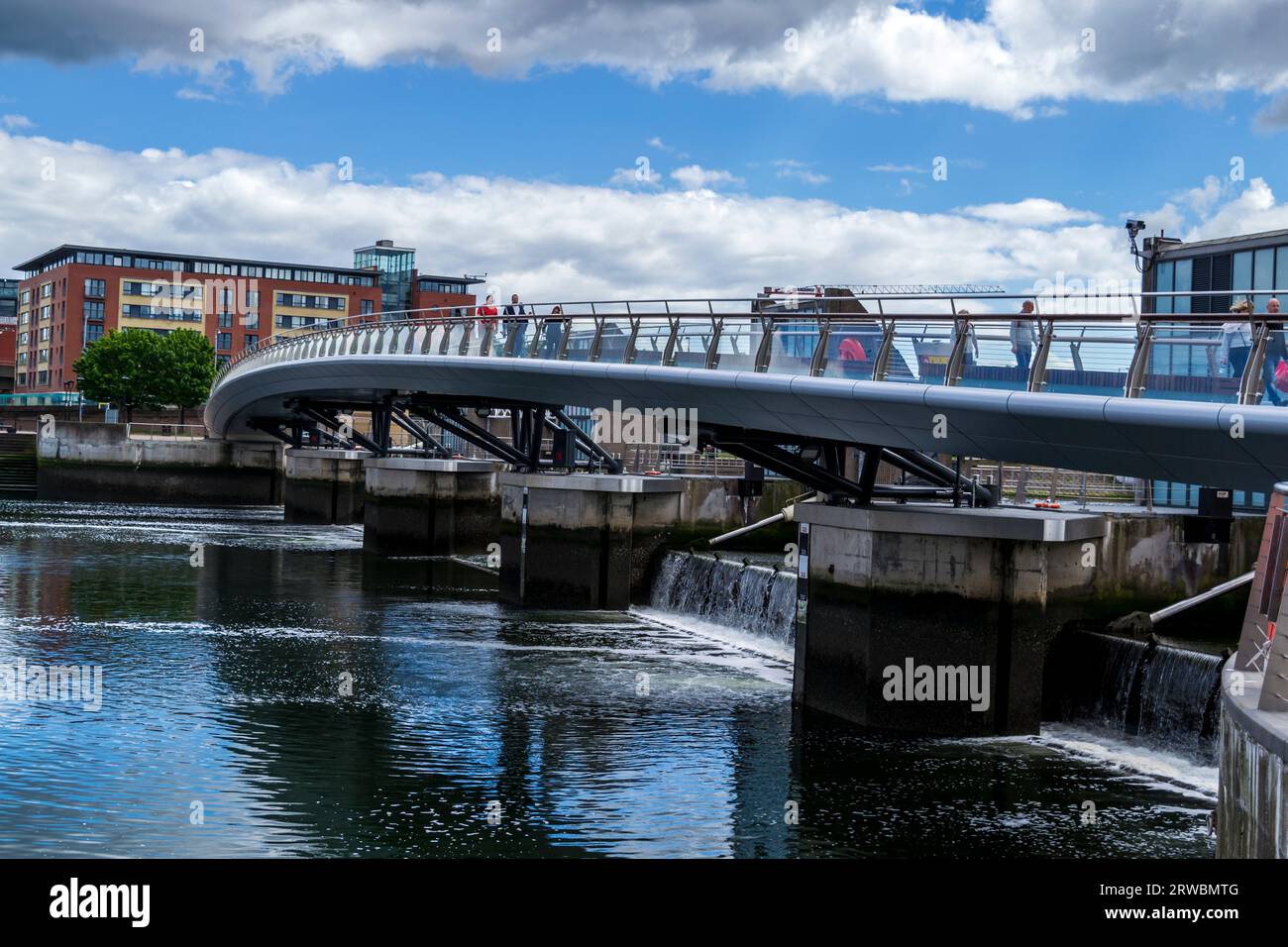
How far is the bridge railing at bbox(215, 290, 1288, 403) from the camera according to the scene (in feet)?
39.4

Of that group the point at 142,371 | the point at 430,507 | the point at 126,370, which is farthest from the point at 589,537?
the point at 126,370

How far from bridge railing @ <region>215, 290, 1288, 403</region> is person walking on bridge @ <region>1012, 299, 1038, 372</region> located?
0.01 metres

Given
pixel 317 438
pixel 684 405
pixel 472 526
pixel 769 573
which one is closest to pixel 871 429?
pixel 684 405

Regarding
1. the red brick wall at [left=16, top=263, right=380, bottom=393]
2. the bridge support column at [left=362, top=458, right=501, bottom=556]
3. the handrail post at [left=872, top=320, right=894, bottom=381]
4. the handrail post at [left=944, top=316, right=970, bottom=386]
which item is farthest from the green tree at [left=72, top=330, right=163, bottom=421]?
the handrail post at [left=944, top=316, right=970, bottom=386]

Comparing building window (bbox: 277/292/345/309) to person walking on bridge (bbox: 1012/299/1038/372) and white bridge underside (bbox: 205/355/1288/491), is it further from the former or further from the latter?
person walking on bridge (bbox: 1012/299/1038/372)

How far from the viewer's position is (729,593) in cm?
2606

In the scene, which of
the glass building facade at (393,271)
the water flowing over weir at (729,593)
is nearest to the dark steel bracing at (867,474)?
the water flowing over weir at (729,593)

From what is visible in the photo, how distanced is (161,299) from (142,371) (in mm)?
19060

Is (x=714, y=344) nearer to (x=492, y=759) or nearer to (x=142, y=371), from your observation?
(x=492, y=759)

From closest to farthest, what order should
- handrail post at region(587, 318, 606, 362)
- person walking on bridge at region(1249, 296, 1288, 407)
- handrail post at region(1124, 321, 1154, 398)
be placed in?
1. person walking on bridge at region(1249, 296, 1288, 407)
2. handrail post at region(1124, 321, 1154, 398)
3. handrail post at region(587, 318, 606, 362)

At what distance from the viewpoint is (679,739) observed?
15.9 metres
